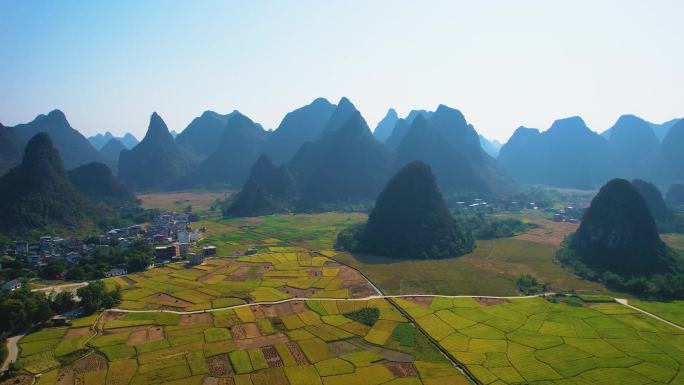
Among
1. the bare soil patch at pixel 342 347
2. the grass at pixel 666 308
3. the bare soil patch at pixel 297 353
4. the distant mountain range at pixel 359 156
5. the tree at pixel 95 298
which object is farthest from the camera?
the distant mountain range at pixel 359 156

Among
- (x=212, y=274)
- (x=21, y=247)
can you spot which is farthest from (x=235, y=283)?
(x=21, y=247)

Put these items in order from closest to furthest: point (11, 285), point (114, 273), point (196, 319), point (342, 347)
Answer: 1. point (342, 347)
2. point (196, 319)
3. point (11, 285)
4. point (114, 273)

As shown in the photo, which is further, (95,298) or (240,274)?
(240,274)

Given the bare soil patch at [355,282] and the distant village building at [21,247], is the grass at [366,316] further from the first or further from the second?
the distant village building at [21,247]

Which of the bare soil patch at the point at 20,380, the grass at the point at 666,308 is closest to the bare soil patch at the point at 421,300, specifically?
the grass at the point at 666,308

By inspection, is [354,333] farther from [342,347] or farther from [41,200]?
[41,200]

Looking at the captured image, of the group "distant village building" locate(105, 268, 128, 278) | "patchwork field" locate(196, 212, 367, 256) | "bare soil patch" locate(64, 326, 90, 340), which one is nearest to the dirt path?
"patchwork field" locate(196, 212, 367, 256)

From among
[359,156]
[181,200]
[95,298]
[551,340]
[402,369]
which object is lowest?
[551,340]
